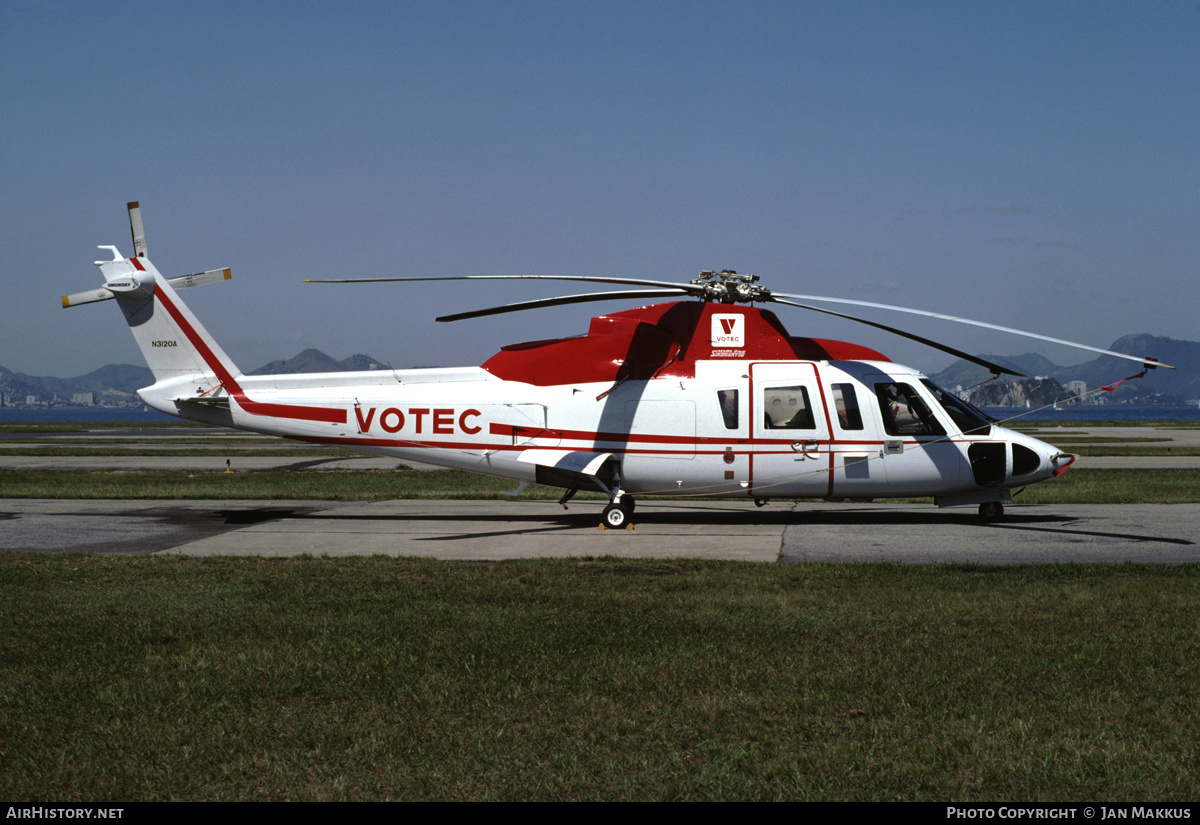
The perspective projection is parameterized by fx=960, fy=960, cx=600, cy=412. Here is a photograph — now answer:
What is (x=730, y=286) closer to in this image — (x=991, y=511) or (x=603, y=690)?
(x=991, y=511)

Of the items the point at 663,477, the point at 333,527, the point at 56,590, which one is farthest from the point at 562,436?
the point at 56,590

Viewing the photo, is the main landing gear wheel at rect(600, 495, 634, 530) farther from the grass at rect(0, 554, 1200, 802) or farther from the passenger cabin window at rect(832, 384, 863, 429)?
the grass at rect(0, 554, 1200, 802)

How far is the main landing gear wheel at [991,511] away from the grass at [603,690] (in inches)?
270

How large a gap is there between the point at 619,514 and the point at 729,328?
12.8ft

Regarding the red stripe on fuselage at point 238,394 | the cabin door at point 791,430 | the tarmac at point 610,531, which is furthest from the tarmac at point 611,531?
Result: the red stripe on fuselage at point 238,394

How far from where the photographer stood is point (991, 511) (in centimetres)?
1789

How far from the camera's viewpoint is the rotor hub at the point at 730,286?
1571 centimetres

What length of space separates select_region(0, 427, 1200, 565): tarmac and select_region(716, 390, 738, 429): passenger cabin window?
1.90m

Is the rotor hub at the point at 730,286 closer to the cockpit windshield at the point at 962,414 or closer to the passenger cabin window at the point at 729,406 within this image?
the passenger cabin window at the point at 729,406

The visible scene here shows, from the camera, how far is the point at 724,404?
1714 centimetres

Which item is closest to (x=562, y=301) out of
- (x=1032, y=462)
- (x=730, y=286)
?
(x=730, y=286)

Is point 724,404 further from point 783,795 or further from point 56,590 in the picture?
point 783,795

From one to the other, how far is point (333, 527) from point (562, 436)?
4.44 m

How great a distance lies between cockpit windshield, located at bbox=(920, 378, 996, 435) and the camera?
17281 mm
